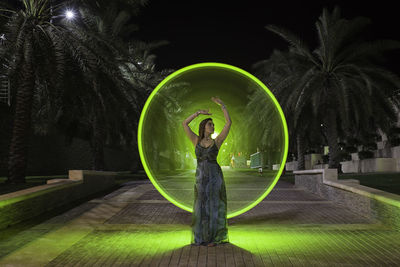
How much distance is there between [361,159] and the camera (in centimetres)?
3797

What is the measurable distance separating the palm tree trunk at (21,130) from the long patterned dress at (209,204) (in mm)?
11374

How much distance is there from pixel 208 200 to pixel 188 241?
99 centimetres

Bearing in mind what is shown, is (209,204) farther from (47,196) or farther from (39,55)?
(39,55)

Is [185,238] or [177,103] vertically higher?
[177,103]

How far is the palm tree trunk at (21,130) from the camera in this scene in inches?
662

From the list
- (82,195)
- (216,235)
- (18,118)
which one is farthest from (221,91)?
(18,118)

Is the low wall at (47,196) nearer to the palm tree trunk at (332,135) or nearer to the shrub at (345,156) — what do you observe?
the palm tree trunk at (332,135)

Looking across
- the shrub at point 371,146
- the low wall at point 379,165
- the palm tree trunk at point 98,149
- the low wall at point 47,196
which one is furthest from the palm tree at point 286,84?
the shrub at point 371,146

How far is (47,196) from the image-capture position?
11.9 meters

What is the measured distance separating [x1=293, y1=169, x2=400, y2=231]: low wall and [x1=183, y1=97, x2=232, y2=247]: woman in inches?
137

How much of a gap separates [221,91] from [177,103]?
1384 millimetres

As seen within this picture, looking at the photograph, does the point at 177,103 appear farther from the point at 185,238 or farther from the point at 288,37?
the point at 288,37

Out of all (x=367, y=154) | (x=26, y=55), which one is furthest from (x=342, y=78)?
(x=367, y=154)

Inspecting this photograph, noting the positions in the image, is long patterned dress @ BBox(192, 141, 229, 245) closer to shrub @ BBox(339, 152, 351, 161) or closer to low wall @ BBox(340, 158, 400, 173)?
low wall @ BBox(340, 158, 400, 173)
